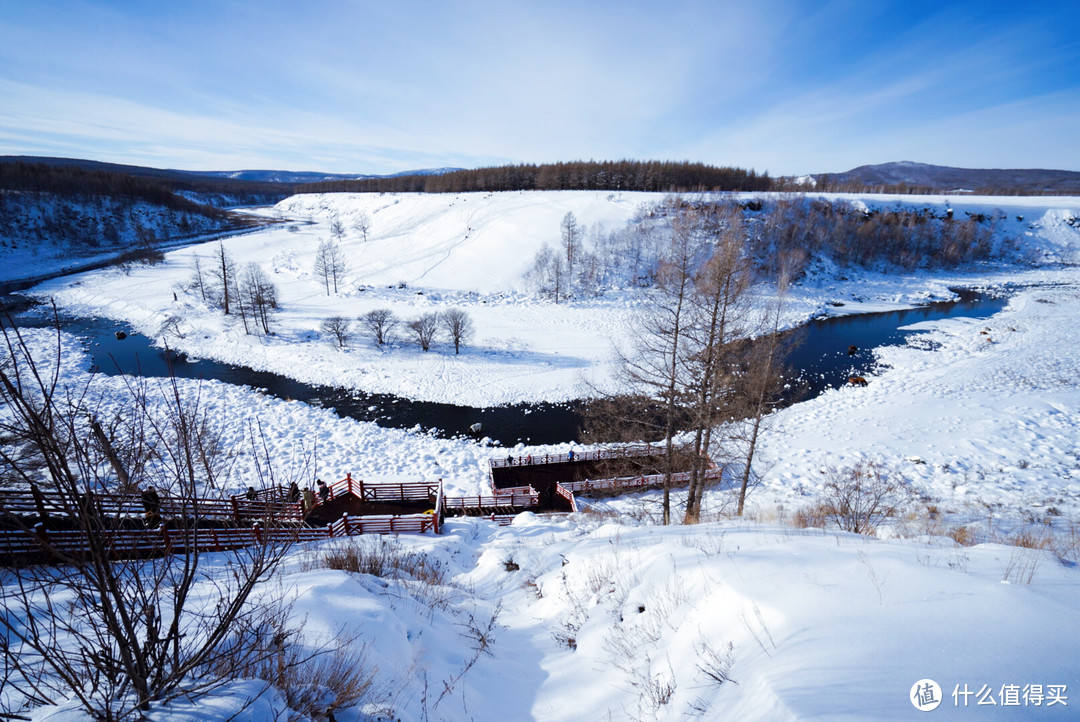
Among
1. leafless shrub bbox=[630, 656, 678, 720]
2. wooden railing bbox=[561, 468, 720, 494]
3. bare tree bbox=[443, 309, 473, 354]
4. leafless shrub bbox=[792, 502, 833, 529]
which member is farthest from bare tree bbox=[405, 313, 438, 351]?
leafless shrub bbox=[630, 656, 678, 720]

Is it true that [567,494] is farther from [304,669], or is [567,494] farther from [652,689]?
[304,669]

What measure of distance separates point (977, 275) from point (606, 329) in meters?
63.8

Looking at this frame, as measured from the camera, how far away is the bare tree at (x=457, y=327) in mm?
31422

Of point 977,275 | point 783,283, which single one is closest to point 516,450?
point 783,283

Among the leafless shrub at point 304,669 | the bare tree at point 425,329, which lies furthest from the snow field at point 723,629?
the bare tree at point 425,329

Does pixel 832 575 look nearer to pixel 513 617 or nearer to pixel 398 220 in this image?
pixel 513 617

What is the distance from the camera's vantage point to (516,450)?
2006cm

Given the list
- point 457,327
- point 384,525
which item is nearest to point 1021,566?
point 384,525

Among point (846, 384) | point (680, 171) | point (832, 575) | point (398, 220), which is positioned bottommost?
point (846, 384)

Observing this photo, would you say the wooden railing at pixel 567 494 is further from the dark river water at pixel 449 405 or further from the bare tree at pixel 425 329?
the bare tree at pixel 425 329

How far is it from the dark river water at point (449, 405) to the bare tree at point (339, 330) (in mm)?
5222

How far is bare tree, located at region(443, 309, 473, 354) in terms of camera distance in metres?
31.4

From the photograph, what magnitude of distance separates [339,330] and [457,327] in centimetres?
912

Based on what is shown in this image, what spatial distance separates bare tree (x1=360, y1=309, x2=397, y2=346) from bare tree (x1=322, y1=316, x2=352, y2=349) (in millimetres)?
1392
